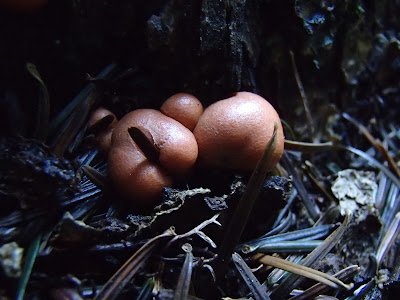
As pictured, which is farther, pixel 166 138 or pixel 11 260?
pixel 166 138

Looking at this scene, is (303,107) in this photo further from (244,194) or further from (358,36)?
(244,194)

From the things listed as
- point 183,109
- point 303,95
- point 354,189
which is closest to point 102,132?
point 183,109

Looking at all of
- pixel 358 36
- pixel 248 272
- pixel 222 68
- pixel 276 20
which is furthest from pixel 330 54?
pixel 248 272

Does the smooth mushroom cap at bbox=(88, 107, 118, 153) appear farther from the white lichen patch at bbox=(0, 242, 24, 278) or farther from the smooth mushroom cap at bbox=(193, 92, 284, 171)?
the white lichen patch at bbox=(0, 242, 24, 278)

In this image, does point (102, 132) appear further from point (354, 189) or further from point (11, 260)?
point (354, 189)

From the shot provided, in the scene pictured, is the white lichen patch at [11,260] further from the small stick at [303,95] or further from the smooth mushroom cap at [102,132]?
the small stick at [303,95]
